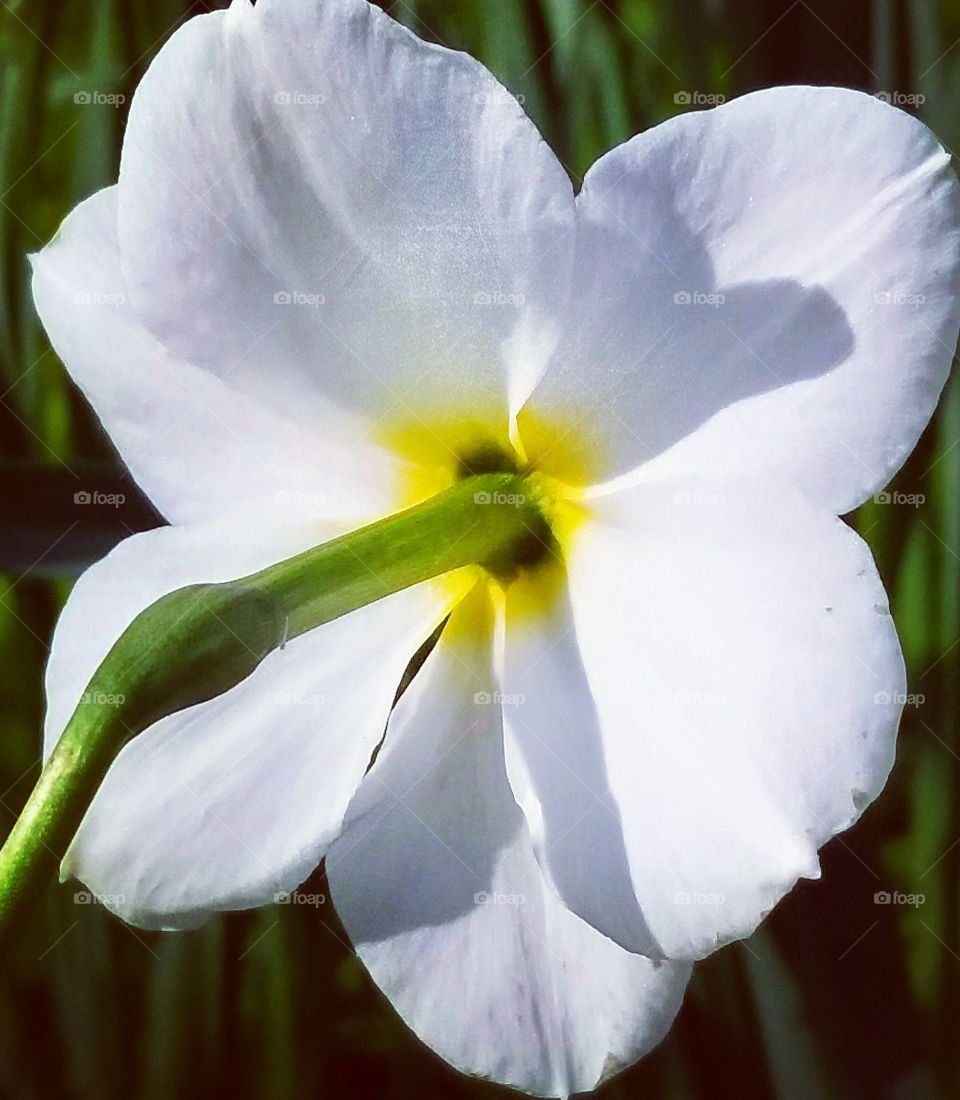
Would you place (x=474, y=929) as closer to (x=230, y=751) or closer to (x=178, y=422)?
(x=230, y=751)

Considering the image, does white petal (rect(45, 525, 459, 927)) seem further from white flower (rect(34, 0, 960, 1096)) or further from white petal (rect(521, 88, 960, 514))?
white petal (rect(521, 88, 960, 514))

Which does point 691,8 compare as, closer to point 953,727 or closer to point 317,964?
point 953,727

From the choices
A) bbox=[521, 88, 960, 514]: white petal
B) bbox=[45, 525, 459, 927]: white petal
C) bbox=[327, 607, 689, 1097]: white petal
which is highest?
bbox=[521, 88, 960, 514]: white petal

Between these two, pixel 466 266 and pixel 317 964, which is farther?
pixel 317 964

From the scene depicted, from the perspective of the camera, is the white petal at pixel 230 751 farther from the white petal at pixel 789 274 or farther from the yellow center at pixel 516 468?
the white petal at pixel 789 274

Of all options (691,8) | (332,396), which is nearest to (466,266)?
(332,396)

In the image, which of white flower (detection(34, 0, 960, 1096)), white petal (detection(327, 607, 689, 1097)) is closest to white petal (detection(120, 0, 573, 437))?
white flower (detection(34, 0, 960, 1096))

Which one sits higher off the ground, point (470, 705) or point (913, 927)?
point (470, 705)

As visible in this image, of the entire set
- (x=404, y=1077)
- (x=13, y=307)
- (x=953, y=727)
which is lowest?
(x=404, y=1077)
